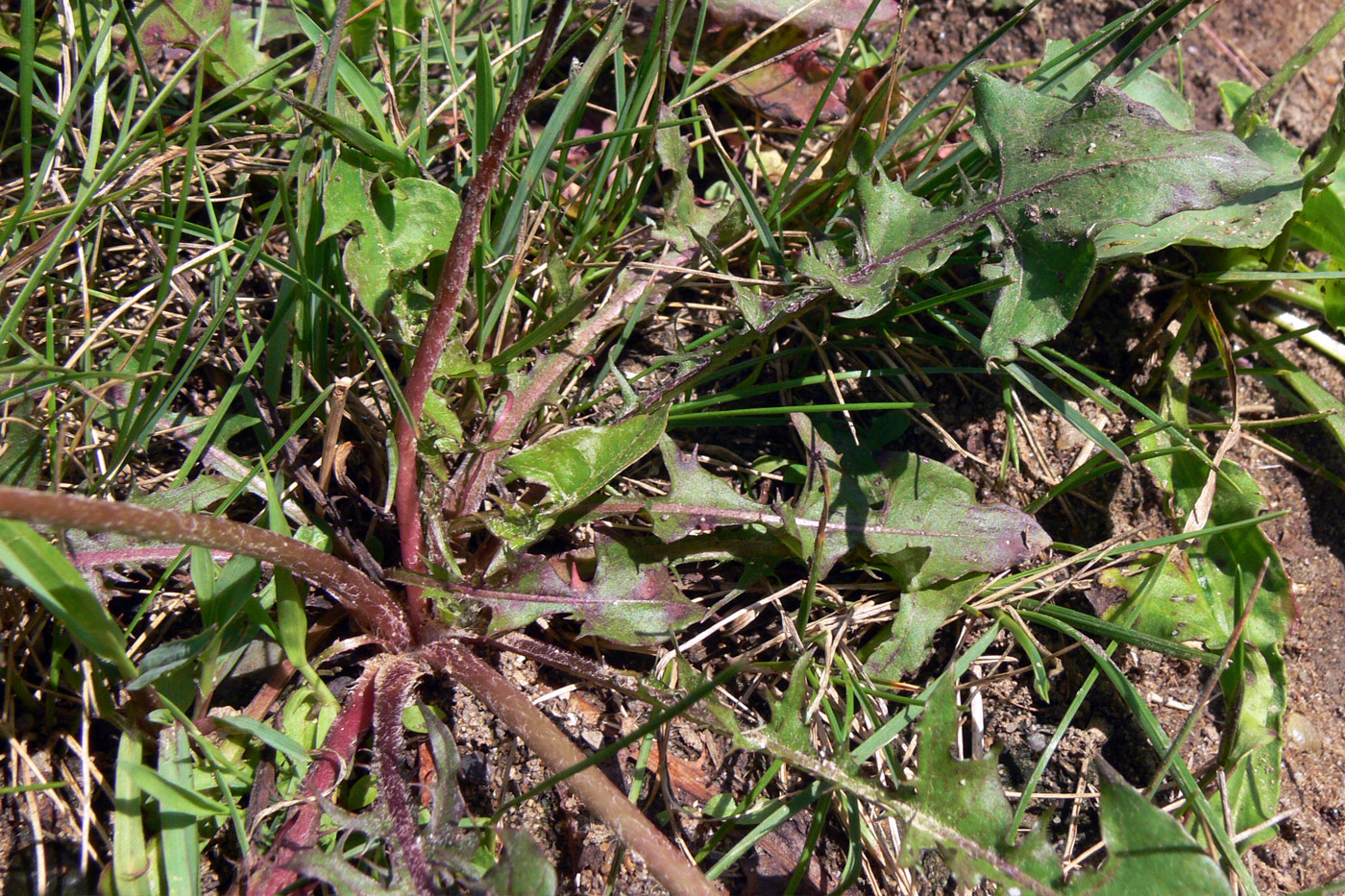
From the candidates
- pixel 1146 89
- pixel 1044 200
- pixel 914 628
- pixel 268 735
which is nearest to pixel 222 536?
pixel 268 735

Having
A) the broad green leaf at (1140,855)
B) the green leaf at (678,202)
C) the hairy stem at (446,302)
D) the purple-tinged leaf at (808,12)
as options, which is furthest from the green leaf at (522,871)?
the purple-tinged leaf at (808,12)

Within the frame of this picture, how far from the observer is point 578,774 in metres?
1.58

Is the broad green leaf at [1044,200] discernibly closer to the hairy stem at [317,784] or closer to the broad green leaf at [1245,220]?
the broad green leaf at [1245,220]

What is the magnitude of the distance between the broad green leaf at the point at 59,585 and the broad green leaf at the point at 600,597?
23.3 inches

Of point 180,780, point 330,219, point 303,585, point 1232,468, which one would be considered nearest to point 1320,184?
point 1232,468

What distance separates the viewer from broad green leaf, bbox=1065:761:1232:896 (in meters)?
1.40

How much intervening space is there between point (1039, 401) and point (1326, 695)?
0.98 metres

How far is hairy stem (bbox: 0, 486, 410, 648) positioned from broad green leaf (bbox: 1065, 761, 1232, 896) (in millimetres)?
1395

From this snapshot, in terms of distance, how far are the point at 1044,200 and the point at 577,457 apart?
119 centimetres

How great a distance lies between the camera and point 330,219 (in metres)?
1.84

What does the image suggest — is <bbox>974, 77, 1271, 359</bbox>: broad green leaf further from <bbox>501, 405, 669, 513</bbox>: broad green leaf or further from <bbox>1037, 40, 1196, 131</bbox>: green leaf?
<bbox>501, 405, 669, 513</bbox>: broad green leaf

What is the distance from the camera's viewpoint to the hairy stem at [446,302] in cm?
138

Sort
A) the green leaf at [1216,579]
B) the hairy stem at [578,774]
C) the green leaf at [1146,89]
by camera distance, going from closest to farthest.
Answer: the hairy stem at [578,774] → the green leaf at [1216,579] → the green leaf at [1146,89]

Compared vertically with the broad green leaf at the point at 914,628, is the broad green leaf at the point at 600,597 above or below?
above
